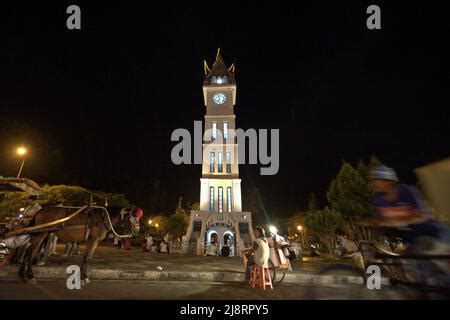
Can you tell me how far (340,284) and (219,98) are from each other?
37.8 meters

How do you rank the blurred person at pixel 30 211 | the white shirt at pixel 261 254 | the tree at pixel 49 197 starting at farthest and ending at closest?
the tree at pixel 49 197
the blurred person at pixel 30 211
the white shirt at pixel 261 254

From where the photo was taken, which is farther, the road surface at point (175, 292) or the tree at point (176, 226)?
the tree at point (176, 226)

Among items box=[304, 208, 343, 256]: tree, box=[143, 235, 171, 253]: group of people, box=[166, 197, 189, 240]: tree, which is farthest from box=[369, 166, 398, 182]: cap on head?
box=[166, 197, 189, 240]: tree

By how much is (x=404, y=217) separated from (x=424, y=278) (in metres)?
1.00

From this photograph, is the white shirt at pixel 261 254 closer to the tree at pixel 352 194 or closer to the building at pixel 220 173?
the tree at pixel 352 194

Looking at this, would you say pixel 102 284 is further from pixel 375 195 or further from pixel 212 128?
pixel 212 128

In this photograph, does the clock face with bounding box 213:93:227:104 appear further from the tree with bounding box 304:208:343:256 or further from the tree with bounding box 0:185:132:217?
the tree with bounding box 304:208:343:256

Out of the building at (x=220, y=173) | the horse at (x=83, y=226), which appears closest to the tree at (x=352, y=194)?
the building at (x=220, y=173)

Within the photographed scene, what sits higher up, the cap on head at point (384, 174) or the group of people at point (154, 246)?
the cap on head at point (384, 174)

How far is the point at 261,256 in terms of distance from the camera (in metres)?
6.30

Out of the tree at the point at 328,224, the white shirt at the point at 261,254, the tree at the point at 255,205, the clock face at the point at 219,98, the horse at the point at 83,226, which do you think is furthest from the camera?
the tree at the point at 255,205

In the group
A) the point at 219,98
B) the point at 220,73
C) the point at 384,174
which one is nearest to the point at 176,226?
the point at 219,98

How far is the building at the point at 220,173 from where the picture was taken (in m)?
31.4
